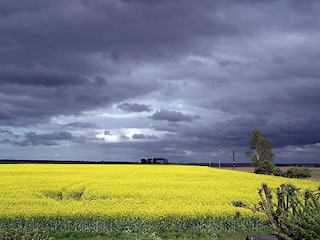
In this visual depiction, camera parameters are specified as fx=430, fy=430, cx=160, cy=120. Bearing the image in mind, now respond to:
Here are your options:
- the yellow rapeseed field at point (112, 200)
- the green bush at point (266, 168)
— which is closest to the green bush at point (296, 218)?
the yellow rapeseed field at point (112, 200)

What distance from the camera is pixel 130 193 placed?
64.4 ft

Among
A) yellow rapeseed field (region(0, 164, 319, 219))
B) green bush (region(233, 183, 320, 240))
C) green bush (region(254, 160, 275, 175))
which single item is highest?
green bush (region(254, 160, 275, 175))

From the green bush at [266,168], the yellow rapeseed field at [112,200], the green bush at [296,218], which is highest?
the green bush at [266,168]

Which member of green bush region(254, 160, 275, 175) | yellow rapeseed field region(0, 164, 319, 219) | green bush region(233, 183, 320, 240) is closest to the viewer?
green bush region(233, 183, 320, 240)

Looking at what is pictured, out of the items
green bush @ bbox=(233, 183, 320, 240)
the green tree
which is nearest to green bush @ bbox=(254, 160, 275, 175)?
the green tree

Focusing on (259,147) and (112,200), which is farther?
(259,147)

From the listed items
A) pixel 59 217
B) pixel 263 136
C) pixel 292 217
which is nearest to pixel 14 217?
pixel 59 217

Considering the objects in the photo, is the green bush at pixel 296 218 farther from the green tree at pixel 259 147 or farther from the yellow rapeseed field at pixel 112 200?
the green tree at pixel 259 147

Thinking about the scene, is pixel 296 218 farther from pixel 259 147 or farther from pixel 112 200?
pixel 259 147

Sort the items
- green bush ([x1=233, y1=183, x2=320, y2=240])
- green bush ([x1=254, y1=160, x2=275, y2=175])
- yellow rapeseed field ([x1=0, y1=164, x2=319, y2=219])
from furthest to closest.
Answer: green bush ([x1=254, y1=160, x2=275, y2=175]) < yellow rapeseed field ([x1=0, y1=164, x2=319, y2=219]) < green bush ([x1=233, y1=183, x2=320, y2=240])

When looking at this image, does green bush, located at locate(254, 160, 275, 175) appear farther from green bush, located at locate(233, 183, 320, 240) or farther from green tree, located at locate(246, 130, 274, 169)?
green bush, located at locate(233, 183, 320, 240)

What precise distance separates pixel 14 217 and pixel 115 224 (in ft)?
11.4

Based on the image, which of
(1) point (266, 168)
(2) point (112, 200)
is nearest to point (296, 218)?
(2) point (112, 200)

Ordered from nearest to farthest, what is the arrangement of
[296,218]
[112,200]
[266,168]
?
[296,218] → [112,200] → [266,168]
